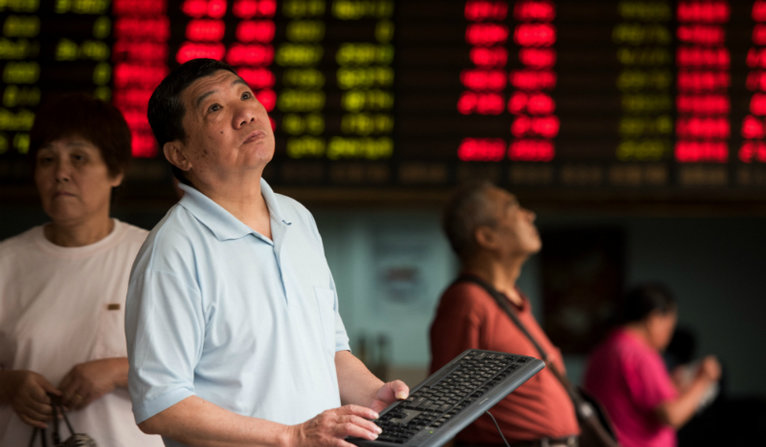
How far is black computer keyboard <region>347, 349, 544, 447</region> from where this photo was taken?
108 centimetres

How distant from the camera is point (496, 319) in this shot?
217 centimetres

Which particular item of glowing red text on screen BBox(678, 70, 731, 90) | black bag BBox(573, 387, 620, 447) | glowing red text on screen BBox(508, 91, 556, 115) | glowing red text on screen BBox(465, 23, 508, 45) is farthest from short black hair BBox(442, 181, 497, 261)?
glowing red text on screen BBox(678, 70, 731, 90)

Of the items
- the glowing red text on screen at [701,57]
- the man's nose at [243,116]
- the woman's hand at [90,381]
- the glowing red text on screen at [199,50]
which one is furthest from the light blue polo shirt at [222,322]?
the glowing red text on screen at [701,57]

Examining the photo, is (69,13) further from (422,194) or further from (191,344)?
(191,344)

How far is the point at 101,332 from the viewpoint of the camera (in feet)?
5.09

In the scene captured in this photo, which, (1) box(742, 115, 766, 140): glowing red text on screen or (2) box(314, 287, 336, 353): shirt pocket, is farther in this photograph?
(1) box(742, 115, 766, 140): glowing red text on screen

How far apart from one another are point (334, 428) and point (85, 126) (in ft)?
2.76

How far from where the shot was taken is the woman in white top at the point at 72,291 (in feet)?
4.92

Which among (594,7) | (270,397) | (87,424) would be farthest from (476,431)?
(594,7)

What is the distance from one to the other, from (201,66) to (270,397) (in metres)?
0.46

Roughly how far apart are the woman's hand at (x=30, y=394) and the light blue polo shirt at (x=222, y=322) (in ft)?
1.51

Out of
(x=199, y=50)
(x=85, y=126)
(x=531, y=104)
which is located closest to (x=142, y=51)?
(x=199, y=50)

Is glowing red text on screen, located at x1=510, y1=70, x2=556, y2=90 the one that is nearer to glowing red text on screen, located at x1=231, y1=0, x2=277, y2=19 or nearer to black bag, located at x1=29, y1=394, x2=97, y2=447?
glowing red text on screen, located at x1=231, y1=0, x2=277, y2=19

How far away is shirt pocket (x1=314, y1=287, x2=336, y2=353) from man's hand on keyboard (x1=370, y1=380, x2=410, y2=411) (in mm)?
92
